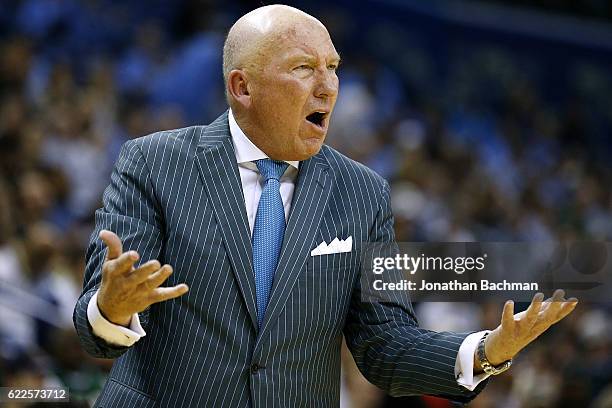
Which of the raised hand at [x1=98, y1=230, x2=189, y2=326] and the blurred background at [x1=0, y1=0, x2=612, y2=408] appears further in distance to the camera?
the blurred background at [x1=0, y1=0, x2=612, y2=408]

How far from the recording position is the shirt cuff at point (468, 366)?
9.73 feet

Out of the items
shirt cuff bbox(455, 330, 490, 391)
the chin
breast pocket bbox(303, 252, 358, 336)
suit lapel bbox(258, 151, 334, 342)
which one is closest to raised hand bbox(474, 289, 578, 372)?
shirt cuff bbox(455, 330, 490, 391)

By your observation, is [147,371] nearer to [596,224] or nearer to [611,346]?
[611,346]

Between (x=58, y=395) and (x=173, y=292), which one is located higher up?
(x=173, y=292)

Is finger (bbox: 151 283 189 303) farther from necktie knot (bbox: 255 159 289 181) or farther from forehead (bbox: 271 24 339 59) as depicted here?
forehead (bbox: 271 24 339 59)

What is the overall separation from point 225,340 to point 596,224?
6.90 m

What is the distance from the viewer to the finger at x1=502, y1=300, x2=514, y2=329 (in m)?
2.80

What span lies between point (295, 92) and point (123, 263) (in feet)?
2.52

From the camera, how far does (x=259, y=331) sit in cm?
296

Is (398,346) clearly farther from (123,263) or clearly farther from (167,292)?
(123,263)

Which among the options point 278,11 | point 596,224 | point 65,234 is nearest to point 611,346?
point 596,224

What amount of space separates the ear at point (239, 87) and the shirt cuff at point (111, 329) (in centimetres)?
72

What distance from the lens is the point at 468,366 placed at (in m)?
2.97

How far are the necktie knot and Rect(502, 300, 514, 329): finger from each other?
764 mm
